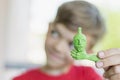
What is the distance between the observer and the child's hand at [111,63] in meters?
0.47

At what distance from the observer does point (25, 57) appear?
81 centimetres

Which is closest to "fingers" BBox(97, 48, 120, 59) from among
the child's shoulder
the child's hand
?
the child's hand

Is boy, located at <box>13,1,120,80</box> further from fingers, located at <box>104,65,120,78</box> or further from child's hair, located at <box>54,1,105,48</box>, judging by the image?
fingers, located at <box>104,65,120,78</box>

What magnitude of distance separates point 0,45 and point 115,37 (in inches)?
13.5

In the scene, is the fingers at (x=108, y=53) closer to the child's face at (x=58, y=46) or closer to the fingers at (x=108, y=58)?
the fingers at (x=108, y=58)

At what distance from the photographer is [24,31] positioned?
0.82 meters

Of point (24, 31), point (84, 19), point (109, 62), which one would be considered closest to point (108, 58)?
point (109, 62)

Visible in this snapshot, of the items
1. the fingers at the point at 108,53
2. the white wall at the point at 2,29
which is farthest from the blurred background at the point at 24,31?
the fingers at the point at 108,53

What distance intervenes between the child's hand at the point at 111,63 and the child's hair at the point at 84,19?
0.25 metres

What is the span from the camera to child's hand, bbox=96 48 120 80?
1.56ft

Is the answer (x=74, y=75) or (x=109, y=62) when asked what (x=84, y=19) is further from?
(x=109, y=62)

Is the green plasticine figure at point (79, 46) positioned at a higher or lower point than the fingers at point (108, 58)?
higher

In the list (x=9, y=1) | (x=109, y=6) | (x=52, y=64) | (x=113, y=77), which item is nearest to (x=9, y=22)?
(x=9, y=1)

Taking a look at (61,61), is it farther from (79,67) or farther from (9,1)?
(9,1)
